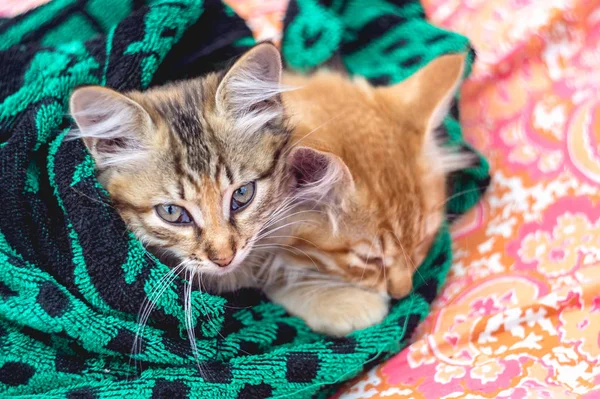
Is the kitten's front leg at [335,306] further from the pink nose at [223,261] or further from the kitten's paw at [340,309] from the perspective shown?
the pink nose at [223,261]

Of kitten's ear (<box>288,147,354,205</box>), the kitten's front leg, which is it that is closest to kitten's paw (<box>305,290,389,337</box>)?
the kitten's front leg

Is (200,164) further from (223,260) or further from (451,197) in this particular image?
(451,197)

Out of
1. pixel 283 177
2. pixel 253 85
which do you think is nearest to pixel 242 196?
pixel 283 177

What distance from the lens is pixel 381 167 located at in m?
1.27

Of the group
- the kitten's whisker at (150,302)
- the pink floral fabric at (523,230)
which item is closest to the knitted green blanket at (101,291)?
the kitten's whisker at (150,302)

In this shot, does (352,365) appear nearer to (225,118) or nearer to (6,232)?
(225,118)

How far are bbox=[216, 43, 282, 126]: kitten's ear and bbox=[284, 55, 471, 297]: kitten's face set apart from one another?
109 mm

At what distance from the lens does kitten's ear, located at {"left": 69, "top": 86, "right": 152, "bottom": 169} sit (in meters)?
1.05

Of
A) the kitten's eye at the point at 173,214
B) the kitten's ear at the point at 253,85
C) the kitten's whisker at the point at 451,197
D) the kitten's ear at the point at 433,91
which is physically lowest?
the kitten's whisker at the point at 451,197

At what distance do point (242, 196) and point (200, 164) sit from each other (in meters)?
0.11

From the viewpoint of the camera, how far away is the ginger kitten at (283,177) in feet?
3.81

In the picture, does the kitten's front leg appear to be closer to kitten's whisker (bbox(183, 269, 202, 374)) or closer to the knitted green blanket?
the knitted green blanket

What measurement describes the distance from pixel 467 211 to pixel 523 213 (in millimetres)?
155

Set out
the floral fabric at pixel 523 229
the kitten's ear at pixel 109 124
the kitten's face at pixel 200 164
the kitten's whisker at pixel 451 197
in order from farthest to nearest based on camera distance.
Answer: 1. the kitten's whisker at pixel 451 197
2. the floral fabric at pixel 523 229
3. the kitten's face at pixel 200 164
4. the kitten's ear at pixel 109 124
